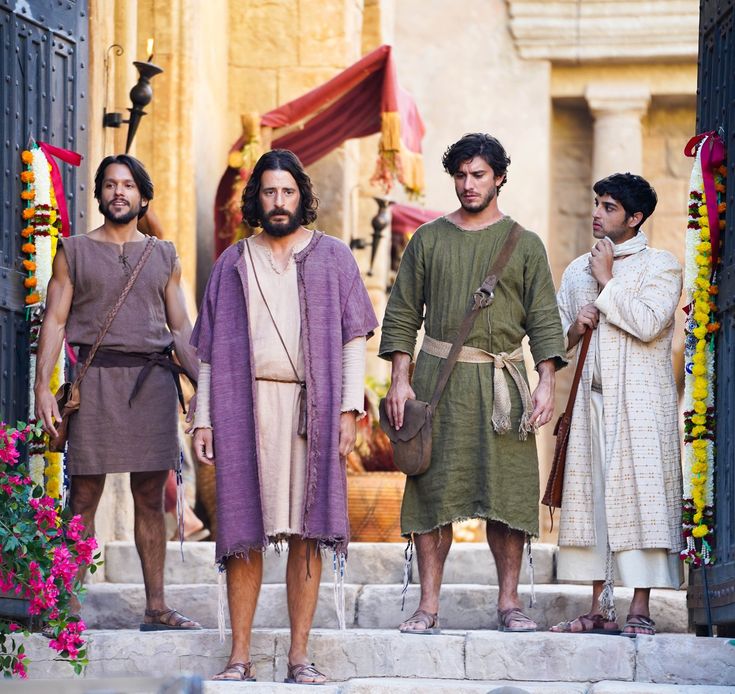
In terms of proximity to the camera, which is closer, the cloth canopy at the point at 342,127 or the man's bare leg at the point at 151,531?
the man's bare leg at the point at 151,531

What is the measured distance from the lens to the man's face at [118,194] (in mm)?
7863

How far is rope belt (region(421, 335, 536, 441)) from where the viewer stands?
757 cm

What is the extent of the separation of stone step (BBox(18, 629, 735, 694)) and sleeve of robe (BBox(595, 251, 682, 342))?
1.30 metres

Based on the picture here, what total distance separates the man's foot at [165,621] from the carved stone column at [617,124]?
9846 mm

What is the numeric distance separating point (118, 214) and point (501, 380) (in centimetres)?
176

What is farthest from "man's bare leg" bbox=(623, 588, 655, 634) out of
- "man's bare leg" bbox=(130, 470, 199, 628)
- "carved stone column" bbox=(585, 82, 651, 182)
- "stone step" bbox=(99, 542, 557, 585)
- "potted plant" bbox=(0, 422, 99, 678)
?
"carved stone column" bbox=(585, 82, 651, 182)

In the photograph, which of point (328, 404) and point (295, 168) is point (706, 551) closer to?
point (328, 404)

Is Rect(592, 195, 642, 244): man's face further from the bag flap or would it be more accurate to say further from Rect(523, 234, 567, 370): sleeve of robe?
the bag flap

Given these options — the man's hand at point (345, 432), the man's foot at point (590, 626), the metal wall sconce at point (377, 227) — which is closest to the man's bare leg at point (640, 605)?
the man's foot at point (590, 626)

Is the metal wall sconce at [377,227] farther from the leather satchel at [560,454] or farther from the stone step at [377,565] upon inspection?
the leather satchel at [560,454]

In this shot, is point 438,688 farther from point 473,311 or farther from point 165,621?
point 473,311

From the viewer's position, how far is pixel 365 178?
15.4 m

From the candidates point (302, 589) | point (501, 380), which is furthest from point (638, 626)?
point (302, 589)

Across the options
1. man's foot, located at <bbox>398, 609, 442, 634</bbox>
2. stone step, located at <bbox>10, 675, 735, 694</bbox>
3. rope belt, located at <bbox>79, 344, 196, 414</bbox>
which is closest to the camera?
stone step, located at <bbox>10, 675, 735, 694</bbox>
